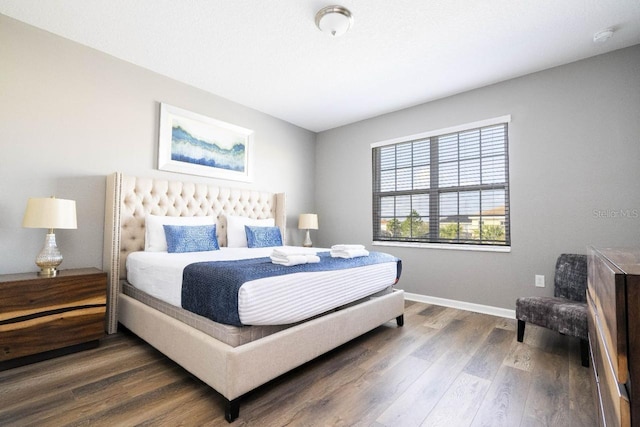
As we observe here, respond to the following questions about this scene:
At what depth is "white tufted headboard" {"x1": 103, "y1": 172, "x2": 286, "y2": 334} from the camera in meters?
2.73

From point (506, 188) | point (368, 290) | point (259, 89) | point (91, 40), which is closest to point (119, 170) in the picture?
point (91, 40)

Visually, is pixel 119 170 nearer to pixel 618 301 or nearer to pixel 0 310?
pixel 0 310

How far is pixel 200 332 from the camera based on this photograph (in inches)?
69.5

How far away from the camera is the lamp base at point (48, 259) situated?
7.38ft

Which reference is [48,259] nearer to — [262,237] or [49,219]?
[49,219]

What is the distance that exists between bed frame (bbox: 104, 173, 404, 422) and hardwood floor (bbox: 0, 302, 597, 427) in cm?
14

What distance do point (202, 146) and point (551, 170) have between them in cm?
394

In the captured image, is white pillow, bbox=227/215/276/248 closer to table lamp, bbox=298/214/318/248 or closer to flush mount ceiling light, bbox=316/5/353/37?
table lamp, bbox=298/214/318/248

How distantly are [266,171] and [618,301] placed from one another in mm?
4123

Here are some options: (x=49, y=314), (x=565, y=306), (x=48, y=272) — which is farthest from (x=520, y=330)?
(x=48, y=272)

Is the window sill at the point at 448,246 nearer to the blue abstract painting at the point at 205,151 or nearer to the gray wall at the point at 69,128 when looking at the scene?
the blue abstract painting at the point at 205,151

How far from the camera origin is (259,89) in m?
3.61

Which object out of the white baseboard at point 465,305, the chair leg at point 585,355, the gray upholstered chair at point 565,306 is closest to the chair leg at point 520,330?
the gray upholstered chair at point 565,306

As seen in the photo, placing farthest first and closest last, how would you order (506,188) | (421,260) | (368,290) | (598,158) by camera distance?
(421,260), (506,188), (598,158), (368,290)
